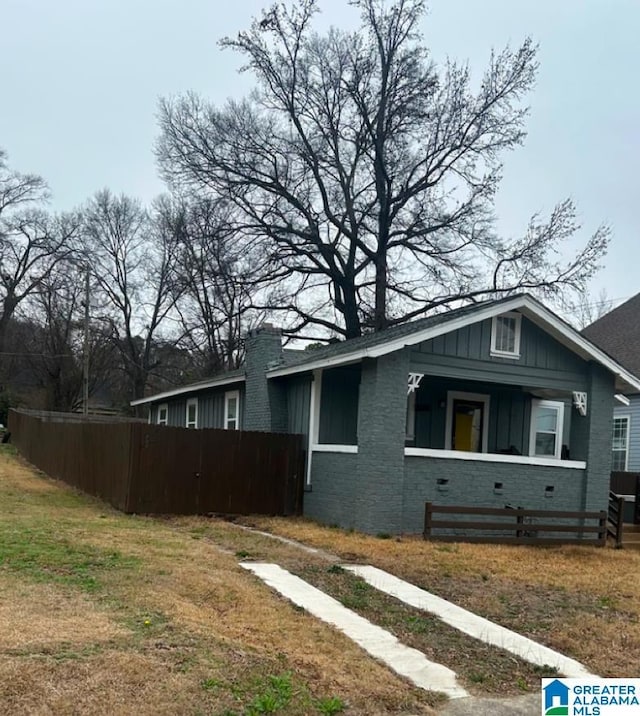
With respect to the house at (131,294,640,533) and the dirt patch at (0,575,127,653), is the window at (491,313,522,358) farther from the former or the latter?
the dirt patch at (0,575,127,653)

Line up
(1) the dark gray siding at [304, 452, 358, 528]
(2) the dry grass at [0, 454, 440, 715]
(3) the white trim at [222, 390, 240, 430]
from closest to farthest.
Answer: (2) the dry grass at [0, 454, 440, 715] → (1) the dark gray siding at [304, 452, 358, 528] → (3) the white trim at [222, 390, 240, 430]

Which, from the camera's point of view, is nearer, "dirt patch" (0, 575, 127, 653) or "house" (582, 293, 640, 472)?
"dirt patch" (0, 575, 127, 653)

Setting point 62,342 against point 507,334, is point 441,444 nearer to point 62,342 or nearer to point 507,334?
point 507,334

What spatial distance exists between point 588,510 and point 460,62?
2047 centimetres

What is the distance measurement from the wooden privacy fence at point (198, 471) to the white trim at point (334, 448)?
0.54m

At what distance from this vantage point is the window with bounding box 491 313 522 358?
1427 cm

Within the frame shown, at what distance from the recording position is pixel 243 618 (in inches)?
258

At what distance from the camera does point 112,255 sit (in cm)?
4478

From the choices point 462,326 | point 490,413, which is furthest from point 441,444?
point 462,326

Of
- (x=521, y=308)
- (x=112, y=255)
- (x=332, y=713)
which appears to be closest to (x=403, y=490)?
(x=521, y=308)

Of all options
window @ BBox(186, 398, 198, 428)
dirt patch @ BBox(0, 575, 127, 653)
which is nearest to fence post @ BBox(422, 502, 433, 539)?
dirt patch @ BBox(0, 575, 127, 653)

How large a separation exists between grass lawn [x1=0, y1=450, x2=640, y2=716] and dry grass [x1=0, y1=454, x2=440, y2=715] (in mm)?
14

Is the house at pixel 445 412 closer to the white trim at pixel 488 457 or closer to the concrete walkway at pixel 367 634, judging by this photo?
the white trim at pixel 488 457

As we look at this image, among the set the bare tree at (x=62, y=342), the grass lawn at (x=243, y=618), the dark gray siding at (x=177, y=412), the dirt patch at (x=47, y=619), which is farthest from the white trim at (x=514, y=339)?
the bare tree at (x=62, y=342)
